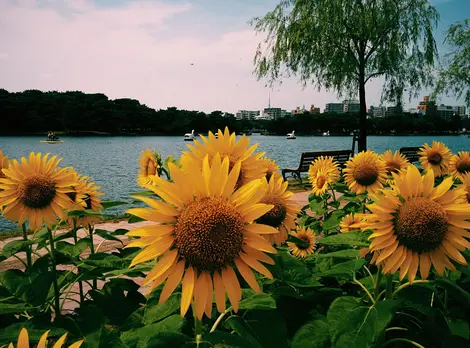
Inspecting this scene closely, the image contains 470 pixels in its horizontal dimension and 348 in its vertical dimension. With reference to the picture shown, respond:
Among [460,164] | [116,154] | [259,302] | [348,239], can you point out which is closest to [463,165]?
[460,164]

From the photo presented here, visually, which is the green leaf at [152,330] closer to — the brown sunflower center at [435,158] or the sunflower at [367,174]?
the sunflower at [367,174]

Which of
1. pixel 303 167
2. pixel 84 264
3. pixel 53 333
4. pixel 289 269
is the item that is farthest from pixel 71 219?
pixel 303 167

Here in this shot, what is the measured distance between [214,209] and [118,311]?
0.78 meters

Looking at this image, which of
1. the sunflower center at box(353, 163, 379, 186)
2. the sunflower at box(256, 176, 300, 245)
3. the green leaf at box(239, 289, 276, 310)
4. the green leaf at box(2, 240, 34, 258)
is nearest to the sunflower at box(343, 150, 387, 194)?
the sunflower center at box(353, 163, 379, 186)

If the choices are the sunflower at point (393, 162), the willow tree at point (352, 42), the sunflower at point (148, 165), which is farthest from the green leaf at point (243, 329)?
the willow tree at point (352, 42)

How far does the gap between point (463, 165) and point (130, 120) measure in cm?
9175

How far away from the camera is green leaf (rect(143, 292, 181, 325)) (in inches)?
43.9

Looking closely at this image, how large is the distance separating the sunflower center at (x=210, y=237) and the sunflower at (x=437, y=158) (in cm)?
271

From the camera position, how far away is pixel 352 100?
18016 millimetres

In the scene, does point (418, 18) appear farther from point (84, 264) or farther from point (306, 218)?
point (84, 264)

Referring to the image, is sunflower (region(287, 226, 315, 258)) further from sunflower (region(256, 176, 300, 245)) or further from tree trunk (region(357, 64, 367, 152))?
tree trunk (region(357, 64, 367, 152))

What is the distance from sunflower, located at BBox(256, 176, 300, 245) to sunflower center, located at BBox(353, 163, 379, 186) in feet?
4.24

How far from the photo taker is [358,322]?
1.14 metres

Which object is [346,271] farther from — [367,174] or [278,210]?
[367,174]
